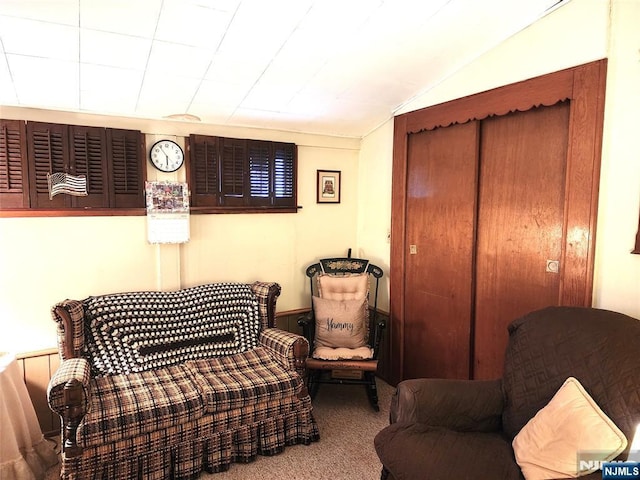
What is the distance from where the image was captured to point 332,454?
246cm

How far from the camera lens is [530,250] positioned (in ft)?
7.76

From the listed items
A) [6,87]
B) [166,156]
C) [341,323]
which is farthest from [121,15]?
[341,323]

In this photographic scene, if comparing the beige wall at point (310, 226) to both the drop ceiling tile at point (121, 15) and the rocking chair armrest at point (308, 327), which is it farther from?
the drop ceiling tile at point (121, 15)

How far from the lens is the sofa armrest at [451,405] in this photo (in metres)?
1.89

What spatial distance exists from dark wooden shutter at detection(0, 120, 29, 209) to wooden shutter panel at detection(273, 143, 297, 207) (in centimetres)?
169

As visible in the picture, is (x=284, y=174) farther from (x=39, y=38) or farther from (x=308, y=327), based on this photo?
(x=39, y=38)

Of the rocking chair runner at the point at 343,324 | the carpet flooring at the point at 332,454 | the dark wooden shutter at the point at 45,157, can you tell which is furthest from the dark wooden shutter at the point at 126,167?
the carpet flooring at the point at 332,454

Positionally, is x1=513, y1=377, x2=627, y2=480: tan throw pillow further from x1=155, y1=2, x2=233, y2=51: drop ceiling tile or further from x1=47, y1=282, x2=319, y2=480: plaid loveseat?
x1=155, y1=2, x2=233, y2=51: drop ceiling tile

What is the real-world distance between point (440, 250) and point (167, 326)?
77.2 inches

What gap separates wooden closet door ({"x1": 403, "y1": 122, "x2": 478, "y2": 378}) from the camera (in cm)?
272

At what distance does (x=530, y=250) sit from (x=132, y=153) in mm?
2652

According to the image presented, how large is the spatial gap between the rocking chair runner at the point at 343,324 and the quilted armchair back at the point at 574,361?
1116 mm

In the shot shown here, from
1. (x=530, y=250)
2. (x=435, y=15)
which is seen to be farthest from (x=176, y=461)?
(x=435, y=15)

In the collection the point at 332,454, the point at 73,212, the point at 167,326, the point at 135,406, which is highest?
the point at 73,212
